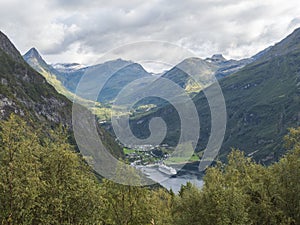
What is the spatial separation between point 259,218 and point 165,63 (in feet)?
69.5

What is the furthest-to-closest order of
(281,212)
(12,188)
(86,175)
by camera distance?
(281,212), (86,175), (12,188)

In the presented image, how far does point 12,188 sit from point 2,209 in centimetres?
161

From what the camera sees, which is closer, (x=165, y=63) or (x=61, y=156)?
(x=61, y=156)

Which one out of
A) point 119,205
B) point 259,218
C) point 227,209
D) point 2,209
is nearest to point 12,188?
point 2,209

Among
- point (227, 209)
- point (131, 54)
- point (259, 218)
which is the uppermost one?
point (131, 54)

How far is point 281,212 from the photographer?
32.2 m

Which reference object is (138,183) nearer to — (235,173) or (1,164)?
(235,173)

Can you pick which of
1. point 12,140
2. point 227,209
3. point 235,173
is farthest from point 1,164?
point 235,173

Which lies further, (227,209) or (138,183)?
(138,183)

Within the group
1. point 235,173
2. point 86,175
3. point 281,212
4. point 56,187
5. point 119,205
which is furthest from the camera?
point 235,173

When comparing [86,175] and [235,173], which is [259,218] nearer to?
[235,173]

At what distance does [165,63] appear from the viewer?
142ft

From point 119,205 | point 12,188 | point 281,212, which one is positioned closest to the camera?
point 12,188

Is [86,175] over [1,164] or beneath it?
beneath
